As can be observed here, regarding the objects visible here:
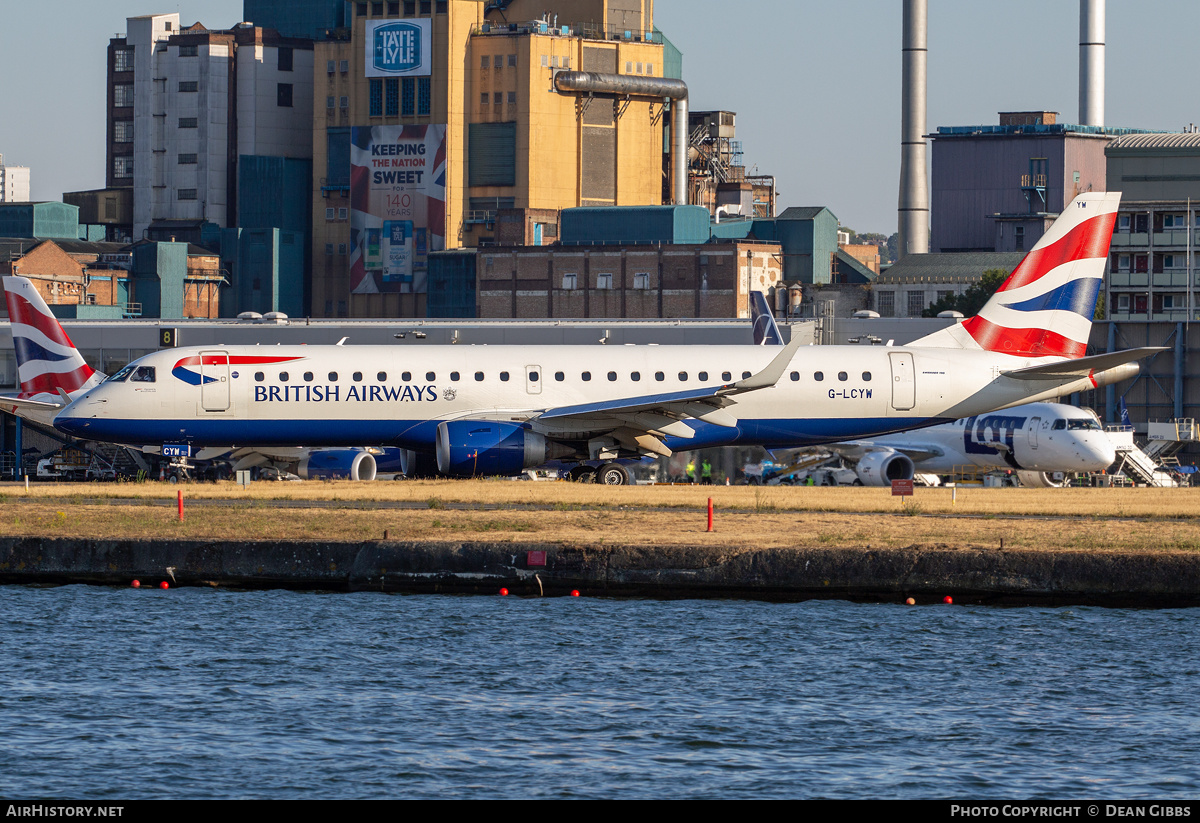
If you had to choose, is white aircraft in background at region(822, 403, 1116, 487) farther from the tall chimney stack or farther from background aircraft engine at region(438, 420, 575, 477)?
the tall chimney stack

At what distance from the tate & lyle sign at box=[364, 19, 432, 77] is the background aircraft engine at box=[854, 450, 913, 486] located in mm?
122284

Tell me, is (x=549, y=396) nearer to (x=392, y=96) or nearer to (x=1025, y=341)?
(x=1025, y=341)

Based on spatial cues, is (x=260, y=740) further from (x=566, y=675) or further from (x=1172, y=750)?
(x=1172, y=750)

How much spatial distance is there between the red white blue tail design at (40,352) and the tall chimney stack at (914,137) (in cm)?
13818

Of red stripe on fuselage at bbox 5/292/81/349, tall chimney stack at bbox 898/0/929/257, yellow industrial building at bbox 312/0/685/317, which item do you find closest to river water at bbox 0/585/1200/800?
red stripe on fuselage at bbox 5/292/81/349

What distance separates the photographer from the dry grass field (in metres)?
31.2

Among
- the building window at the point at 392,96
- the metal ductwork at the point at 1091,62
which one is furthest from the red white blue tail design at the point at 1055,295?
the metal ductwork at the point at 1091,62

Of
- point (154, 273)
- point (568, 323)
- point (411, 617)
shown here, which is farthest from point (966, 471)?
point (154, 273)

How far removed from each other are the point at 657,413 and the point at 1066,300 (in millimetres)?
14297

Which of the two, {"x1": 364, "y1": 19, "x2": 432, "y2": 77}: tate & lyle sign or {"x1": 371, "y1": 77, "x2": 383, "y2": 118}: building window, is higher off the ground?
{"x1": 364, "y1": 19, "x2": 432, "y2": 77}: tate & lyle sign

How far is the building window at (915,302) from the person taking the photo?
7109 inches

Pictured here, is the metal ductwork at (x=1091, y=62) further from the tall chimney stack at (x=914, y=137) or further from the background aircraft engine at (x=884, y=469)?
the background aircraft engine at (x=884, y=469)

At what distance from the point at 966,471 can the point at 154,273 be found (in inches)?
4827

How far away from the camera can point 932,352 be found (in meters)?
49.1
